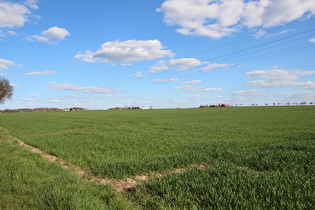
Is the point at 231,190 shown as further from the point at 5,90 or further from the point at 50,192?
the point at 5,90

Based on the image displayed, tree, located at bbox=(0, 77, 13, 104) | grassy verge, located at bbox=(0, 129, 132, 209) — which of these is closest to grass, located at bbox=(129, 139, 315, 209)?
grassy verge, located at bbox=(0, 129, 132, 209)

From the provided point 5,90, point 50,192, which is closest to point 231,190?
point 50,192

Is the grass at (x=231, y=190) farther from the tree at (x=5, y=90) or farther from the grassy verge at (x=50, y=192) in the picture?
the tree at (x=5, y=90)

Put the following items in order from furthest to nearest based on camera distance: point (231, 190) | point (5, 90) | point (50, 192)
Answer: point (5, 90) → point (50, 192) → point (231, 190)

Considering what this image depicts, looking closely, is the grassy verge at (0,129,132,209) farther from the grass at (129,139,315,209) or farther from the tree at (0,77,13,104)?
the tree at (0,77,13,104)

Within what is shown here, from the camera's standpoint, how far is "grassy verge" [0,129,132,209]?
410 centimetres

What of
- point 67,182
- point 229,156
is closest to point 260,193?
point 229,156

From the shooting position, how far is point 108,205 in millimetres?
4148

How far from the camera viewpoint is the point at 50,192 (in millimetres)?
4562

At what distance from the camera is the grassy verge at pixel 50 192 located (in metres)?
4.10

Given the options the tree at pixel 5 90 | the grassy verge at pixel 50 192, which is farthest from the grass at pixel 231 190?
the tree at pixel 5 90

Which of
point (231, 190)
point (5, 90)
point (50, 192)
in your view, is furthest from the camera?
point (5, 90)

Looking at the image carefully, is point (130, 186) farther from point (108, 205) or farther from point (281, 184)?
point (281, 184)

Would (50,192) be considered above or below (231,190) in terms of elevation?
below
